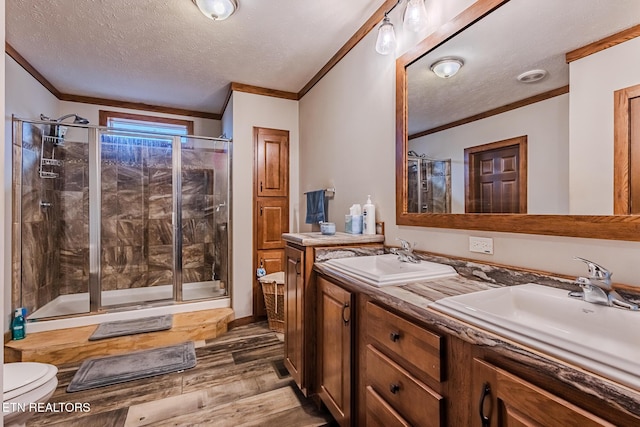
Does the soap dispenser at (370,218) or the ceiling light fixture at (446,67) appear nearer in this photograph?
the ceiling light fixture at (446,67)

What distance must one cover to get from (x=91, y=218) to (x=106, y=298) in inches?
35.5

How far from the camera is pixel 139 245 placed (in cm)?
352

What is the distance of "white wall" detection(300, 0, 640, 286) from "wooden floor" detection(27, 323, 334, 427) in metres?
1.20

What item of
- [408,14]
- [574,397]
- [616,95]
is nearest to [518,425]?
[574,397]

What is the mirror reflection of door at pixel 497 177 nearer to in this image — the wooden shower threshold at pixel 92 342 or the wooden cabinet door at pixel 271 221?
the wooden cabinet door at pixel 271 221

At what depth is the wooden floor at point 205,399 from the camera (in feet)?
5.56

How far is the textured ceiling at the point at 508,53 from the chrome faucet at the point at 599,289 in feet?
2.19

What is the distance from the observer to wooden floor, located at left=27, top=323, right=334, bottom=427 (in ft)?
5.56

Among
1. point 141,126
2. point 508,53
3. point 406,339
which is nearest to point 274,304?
point 406,339

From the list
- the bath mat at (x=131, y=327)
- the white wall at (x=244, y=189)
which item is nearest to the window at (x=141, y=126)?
the white wall at (x=244, y=189)

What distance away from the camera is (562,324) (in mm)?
891

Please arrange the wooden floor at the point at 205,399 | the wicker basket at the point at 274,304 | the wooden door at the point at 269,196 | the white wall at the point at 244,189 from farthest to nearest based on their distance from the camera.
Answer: the wooden door at the point at 269,196, the white wall at the point at 244,189, the wicker basket at the point at 274,304, the wooden floor at the point at 205,399

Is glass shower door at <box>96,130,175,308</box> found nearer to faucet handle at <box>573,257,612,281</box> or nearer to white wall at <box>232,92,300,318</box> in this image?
white wall at <box>232,92,300,318</box>

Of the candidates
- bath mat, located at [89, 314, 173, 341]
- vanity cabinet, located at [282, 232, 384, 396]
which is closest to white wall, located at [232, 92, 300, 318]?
bath mat, located at [89, 314, 173, 341]
